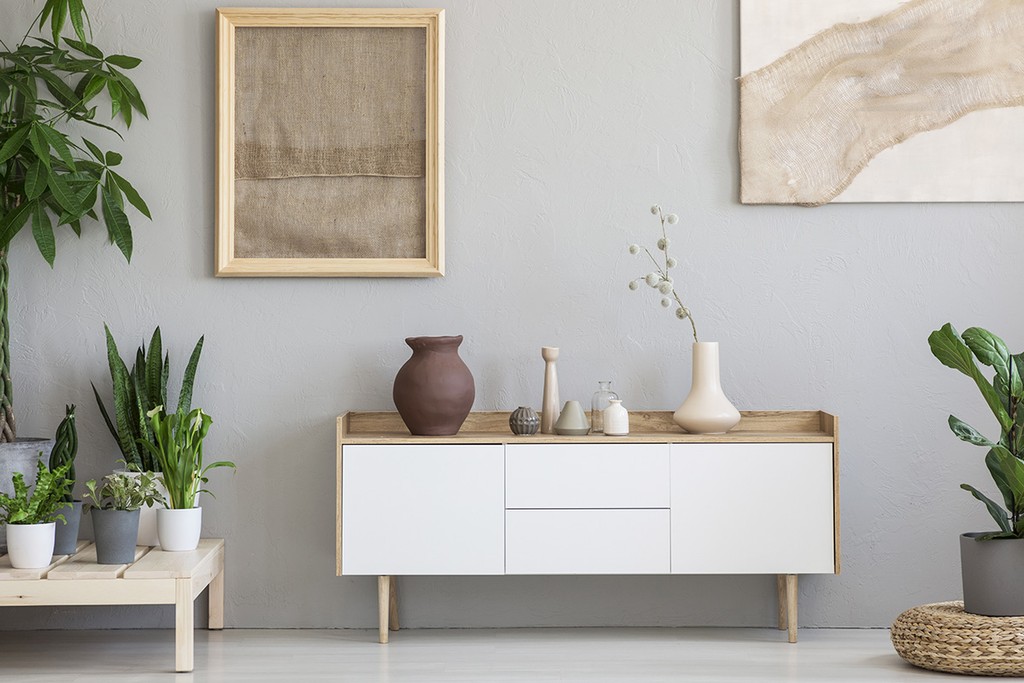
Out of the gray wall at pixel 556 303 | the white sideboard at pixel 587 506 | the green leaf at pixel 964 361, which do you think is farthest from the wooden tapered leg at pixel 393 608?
the green leaf at pixel 964 361

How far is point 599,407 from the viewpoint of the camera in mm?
3170

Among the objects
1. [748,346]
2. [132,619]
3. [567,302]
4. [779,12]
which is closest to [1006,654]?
[748,346]

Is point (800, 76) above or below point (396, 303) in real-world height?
above

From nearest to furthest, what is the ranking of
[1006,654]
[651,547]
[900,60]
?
[1006,654]
[651,547]
[900,60]

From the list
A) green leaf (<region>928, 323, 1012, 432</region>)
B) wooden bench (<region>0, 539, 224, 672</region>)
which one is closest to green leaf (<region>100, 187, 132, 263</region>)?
wooden bench (<region>0, 539, 224, 672</region>)

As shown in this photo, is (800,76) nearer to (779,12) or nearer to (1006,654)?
(779,12)

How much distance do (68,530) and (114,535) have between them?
24cm

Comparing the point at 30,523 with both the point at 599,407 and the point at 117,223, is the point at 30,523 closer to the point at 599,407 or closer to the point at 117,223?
the point at 117,223

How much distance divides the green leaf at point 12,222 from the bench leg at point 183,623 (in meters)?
1.13

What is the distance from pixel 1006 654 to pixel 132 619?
8.44 ft

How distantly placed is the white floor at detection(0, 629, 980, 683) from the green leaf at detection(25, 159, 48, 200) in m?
1.33

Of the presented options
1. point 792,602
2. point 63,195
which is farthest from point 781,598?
point 63,195

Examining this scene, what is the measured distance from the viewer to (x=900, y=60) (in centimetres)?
328

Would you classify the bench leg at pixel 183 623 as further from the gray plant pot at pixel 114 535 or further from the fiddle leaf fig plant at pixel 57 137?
the fiddle leaf fig plant at pixel 57 137
